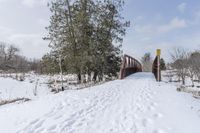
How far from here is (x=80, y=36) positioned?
74.8 ft

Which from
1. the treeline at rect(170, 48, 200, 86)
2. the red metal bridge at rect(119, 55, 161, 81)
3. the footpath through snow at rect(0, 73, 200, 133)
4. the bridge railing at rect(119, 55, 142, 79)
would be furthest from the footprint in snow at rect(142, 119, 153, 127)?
the treeline at rect(170, 48, 200, 86)

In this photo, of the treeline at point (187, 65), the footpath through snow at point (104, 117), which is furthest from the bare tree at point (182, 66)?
the footpath through snow at point (104, 117)

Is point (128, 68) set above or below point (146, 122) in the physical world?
above

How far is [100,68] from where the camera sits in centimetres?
2464

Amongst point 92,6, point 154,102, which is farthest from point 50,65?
point 154,102

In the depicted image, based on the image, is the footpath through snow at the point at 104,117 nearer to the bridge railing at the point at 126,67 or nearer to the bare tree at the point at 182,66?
the bridge railing at the point at 126,67

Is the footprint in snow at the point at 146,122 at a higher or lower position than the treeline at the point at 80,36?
lower

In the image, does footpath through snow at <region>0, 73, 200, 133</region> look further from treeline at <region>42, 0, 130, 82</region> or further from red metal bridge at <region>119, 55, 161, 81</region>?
treeline at <region>42, 0, 130, 82</region>

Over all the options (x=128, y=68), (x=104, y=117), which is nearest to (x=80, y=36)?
(x=128, y=68)

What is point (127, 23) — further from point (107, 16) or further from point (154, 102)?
point (154, 102)

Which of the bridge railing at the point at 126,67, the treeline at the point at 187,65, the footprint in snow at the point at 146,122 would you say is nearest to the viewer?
the footprint in snow at the point at 146,122

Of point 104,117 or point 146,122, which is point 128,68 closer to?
point 104,117

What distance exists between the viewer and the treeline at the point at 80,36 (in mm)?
22506

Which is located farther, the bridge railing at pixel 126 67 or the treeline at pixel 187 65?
the treeline at pixel 187 65
